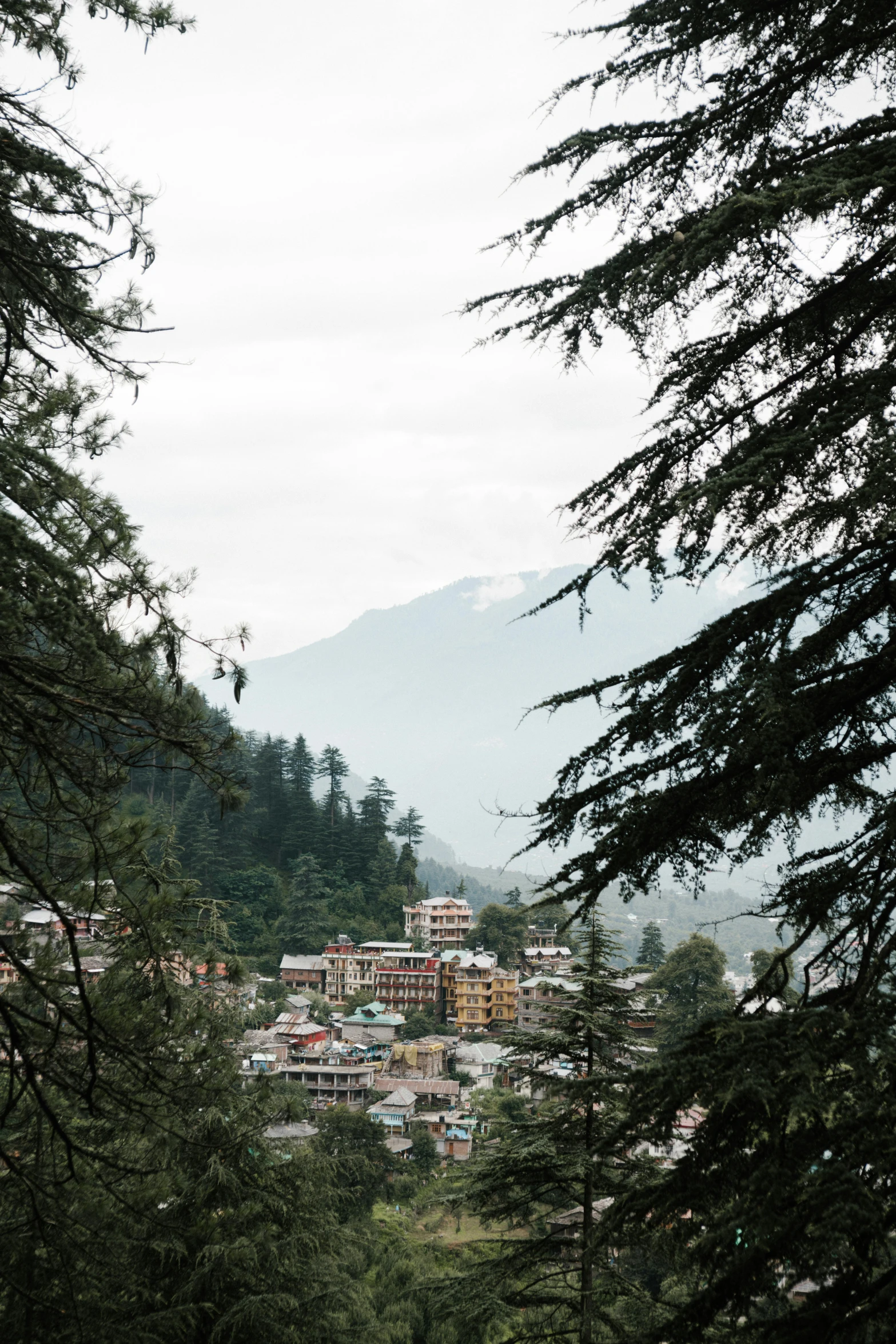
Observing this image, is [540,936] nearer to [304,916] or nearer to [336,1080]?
[304,916]

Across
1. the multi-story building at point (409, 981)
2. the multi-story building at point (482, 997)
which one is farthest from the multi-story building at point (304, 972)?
the multi-story building at point (482, 997)

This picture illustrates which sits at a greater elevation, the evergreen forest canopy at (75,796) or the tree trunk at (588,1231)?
the evergreen forest canopy at (75,796)

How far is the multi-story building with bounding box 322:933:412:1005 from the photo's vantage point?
4200 cm

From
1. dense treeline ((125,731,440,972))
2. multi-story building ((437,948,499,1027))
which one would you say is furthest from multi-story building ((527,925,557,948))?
dense treeline ((125,731,440,972))

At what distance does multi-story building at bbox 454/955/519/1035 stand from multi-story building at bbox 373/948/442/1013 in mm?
1104

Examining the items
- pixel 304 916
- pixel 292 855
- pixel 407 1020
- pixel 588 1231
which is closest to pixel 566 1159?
pixel 588 1231

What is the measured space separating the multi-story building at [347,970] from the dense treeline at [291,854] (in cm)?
137

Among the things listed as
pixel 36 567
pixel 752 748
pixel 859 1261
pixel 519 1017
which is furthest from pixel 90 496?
pixel 519 1017

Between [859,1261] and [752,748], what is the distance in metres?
1.14

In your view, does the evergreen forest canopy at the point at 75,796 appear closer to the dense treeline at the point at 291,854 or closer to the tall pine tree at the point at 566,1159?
the tall pine tree at the point at 566,1159

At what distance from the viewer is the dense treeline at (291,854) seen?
1674 inches

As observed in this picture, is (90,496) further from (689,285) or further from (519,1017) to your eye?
(519,1017)

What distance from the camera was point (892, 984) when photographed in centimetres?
237

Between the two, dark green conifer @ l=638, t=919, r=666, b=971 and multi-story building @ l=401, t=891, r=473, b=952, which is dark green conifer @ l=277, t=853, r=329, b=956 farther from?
dark green conifer @ l=638, t=919, r=666, b=971
